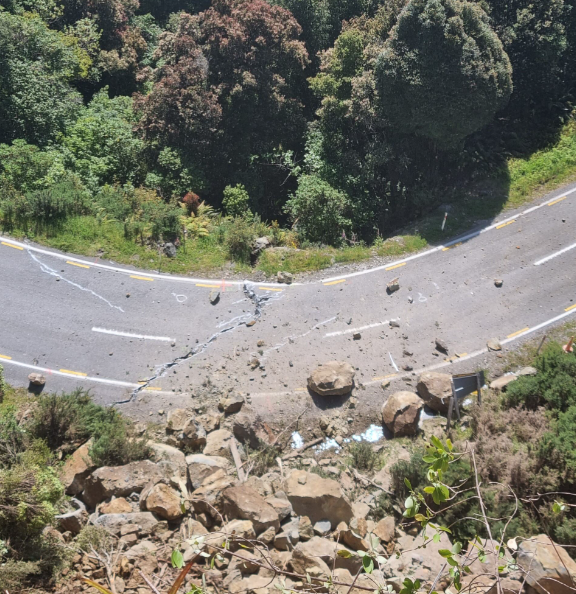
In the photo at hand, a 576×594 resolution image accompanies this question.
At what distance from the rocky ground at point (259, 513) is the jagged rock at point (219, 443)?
0.10 feet

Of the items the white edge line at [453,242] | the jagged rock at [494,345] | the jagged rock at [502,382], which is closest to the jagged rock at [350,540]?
the jagged rock at [502,382]

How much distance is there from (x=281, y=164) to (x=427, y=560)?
52.2 ft

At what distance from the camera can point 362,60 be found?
19.9 meters

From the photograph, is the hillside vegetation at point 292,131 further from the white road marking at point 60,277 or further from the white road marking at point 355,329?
the white road marking at point 355,329

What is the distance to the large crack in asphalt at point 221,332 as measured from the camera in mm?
14414

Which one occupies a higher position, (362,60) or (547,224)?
(362,60)

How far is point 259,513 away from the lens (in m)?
9.65

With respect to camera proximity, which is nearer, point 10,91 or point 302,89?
point 10,91

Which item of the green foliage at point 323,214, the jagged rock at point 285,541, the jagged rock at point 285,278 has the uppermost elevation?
the green foliage at point 323,214

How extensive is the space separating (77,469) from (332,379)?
250 inches

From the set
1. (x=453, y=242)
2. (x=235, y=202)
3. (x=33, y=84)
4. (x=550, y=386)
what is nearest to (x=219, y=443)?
(x=550, y=386)

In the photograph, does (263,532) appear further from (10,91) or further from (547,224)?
(10,91)

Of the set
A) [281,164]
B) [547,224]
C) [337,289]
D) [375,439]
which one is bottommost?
[375,439]

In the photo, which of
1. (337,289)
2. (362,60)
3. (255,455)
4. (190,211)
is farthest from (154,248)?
(362,60)
